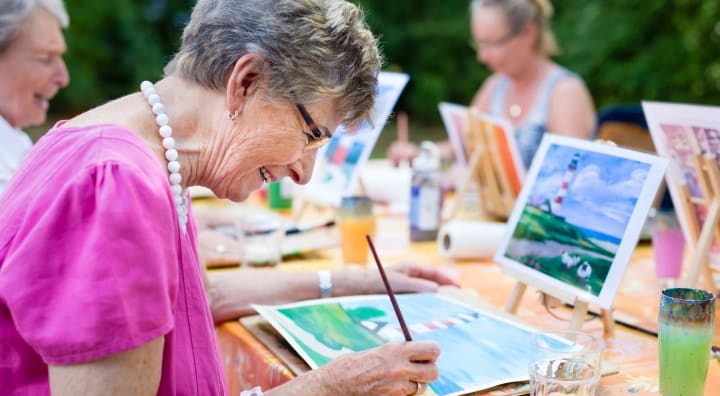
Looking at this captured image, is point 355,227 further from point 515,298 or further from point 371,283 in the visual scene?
point 515,298

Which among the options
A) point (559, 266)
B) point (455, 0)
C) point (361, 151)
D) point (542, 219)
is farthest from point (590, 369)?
point (455, 0)

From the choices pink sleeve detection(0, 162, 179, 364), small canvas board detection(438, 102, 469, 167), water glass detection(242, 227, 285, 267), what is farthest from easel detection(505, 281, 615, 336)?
small canvas board detection(438, 102, 469, 167)

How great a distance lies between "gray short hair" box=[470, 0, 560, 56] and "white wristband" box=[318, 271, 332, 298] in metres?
2.01

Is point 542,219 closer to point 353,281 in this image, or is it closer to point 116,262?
point 353,281

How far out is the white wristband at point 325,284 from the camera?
170cm

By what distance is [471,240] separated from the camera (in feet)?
6.87

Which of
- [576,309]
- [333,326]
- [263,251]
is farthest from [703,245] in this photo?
[263,251]

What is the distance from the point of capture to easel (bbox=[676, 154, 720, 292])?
5.16 feet

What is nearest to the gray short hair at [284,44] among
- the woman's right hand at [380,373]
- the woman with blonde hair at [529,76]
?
the woman's right hand at [380,373]

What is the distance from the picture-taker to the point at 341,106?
1267 mm

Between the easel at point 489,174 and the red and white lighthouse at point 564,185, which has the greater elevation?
the red and white lighthouse at point 564,185

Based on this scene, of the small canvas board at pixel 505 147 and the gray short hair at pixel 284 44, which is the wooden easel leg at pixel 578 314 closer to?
the gray short hair at pixel 284 44

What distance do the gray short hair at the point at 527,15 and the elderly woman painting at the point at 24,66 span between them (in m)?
1.81

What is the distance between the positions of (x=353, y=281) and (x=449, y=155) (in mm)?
1877
